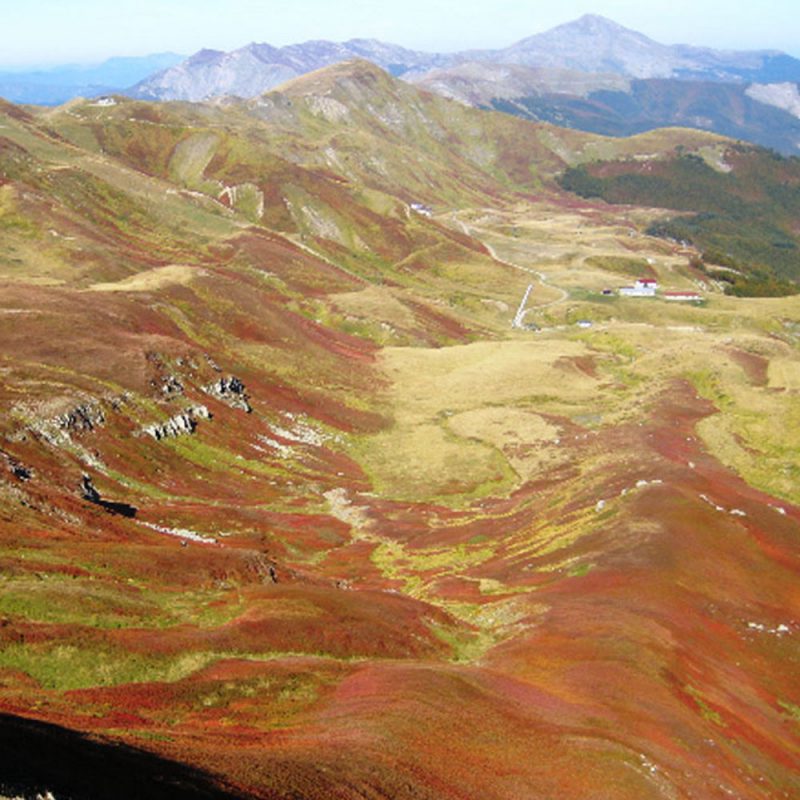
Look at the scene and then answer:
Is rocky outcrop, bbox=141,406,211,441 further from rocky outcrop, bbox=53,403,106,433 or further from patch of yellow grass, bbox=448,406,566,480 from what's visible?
patch of yellow grass, bbox=448,406,566,480

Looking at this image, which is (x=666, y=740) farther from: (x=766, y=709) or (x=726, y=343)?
(x=726, y=343)

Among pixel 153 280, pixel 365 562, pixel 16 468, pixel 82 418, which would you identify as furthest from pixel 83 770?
pixel 153 280

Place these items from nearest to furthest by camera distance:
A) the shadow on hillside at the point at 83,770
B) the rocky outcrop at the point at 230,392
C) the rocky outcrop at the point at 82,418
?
1. the shadow on hillside at the point at 83,770
2. the rocky outcrop at the point at 82,418
3. the rocky outcrop at the point at 230,392

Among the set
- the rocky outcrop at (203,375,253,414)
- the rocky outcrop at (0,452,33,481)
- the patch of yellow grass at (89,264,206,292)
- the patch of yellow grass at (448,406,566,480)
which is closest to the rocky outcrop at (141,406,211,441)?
the rocky outcrop at (203,375,253,414)

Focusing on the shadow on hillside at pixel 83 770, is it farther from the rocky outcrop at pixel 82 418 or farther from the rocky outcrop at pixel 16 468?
the rocky outcrop at pixel 82 418

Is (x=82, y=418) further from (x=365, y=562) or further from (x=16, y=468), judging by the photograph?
(x=365, y=562)

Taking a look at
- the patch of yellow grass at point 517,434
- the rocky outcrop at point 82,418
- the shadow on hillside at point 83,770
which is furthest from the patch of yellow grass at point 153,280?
the shadow on hillside at point 83,770
